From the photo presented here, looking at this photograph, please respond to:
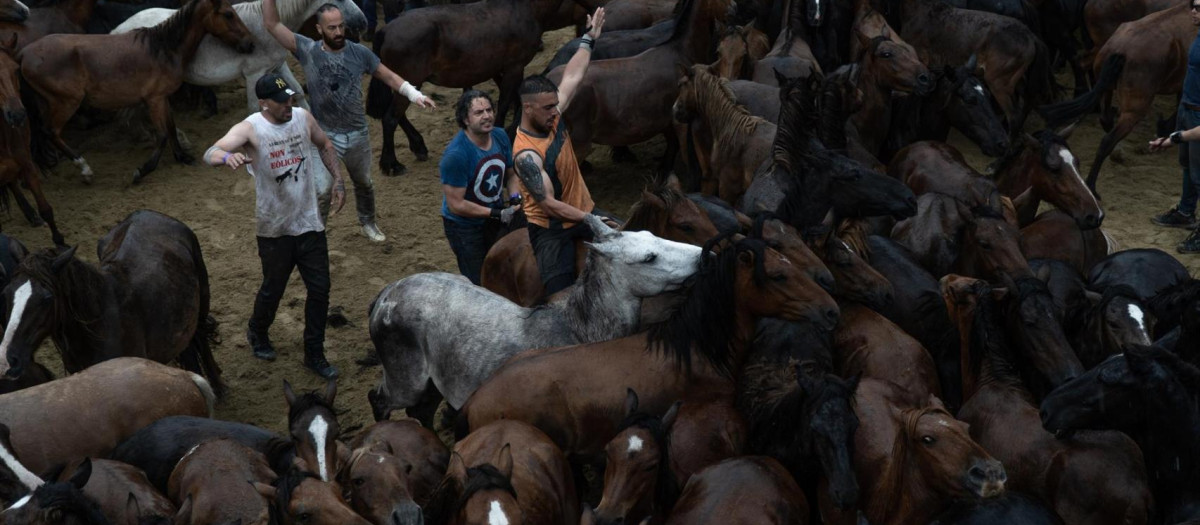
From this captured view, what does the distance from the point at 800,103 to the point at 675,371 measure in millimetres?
2622

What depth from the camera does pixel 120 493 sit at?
15.8 feet

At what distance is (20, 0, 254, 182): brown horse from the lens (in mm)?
9375

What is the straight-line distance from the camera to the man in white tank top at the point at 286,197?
655 centimetres

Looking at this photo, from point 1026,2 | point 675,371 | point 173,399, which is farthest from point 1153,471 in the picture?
point 1026,2

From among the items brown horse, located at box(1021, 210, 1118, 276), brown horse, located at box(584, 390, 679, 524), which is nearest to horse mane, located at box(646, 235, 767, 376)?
brown horse, located at box(584, 390, 679, 524)

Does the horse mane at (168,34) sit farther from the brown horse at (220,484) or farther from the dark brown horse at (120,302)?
the brown horse at (220,484)

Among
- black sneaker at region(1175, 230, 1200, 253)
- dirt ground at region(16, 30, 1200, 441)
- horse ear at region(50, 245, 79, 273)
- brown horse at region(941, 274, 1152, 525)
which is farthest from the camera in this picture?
black sneaker at region(1175, 230, 1200, 253)

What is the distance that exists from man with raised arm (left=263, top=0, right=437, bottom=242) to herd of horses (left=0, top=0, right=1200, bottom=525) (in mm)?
1496

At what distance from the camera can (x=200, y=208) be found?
9672mm

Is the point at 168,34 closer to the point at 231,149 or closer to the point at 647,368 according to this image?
the point at 231,149

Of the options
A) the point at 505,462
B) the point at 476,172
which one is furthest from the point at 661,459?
the point at 476,172

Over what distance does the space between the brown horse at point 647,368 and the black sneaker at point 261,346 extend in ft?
8.87

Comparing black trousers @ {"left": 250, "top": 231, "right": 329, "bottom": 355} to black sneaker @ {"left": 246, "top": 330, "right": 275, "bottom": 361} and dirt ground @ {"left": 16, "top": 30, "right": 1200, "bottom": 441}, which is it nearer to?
black sneaker @ {"left": 246, "top": 330, "right": 275, "bottom": 361}

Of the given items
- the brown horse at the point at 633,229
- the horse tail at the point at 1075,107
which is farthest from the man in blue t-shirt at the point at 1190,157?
the brown horse at the point at 633,229
